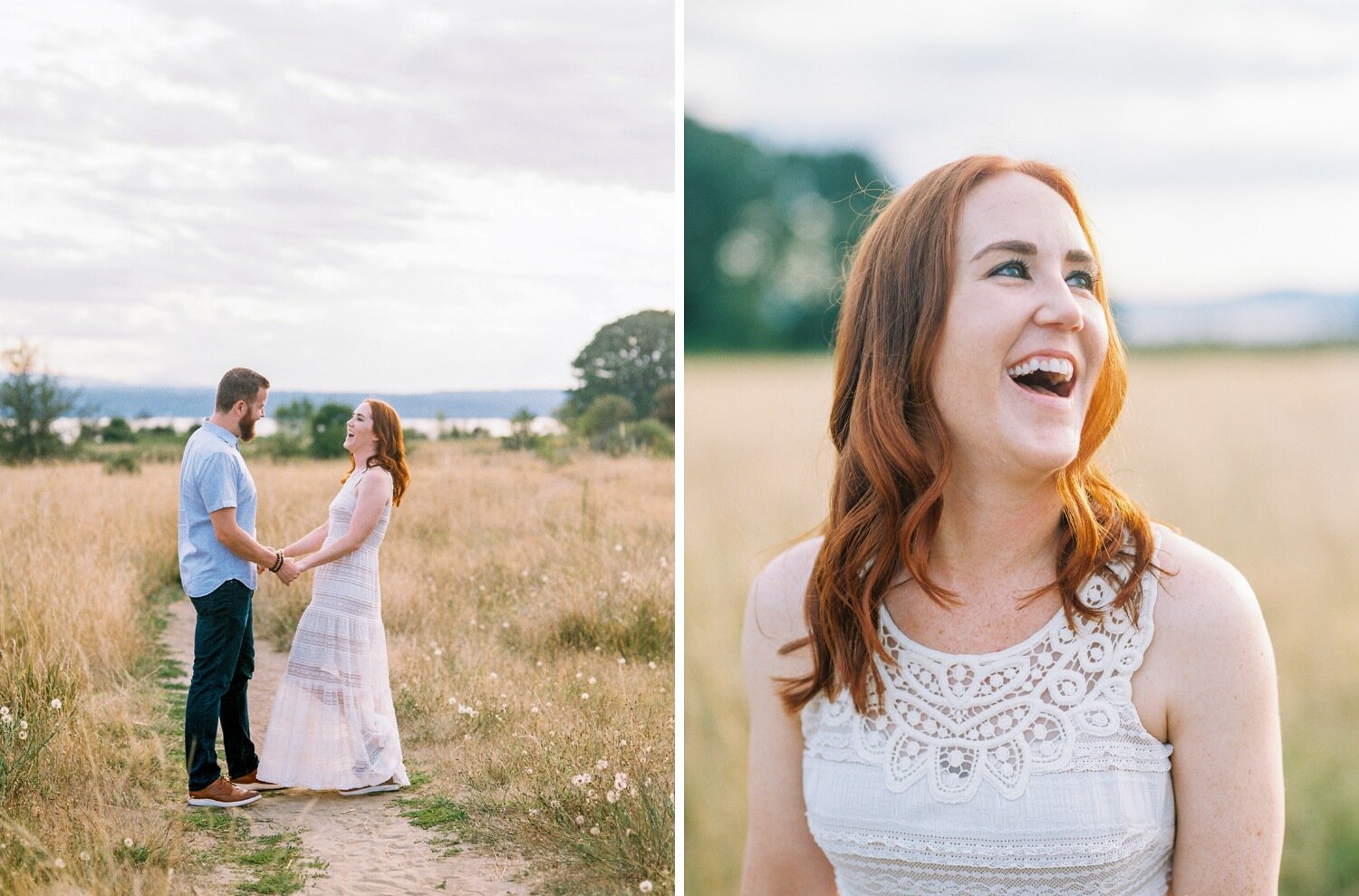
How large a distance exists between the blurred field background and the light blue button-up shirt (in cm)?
4

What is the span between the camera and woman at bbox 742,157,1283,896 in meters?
1.55

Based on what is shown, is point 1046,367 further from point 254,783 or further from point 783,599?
point 254,783

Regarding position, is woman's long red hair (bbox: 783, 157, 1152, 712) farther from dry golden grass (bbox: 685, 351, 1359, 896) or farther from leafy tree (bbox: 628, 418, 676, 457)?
leafy tree (bbox: 628, 418, 676, 457)

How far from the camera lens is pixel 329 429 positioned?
2.84m

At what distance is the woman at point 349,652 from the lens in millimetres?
2818

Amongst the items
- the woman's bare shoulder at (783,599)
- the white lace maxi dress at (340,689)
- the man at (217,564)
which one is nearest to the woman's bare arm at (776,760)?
the woman's bare shoulder at (783,599)

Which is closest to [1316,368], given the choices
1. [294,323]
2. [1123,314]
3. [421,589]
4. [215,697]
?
[1123,314]

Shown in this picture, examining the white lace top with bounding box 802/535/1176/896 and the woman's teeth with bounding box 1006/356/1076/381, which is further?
the woman's teeth with bounding box 1006/356/1076/381

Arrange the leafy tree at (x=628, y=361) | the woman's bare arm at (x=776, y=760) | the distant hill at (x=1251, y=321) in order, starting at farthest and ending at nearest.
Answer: the leafy tree at (x=628, y=361), the distant hill at (x=1251, y=321), the woman's bare arm at (x=776, y=760)

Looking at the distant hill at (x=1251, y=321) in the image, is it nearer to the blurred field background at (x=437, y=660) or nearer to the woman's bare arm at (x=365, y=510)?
the blurred field background at (x=437, y=660)

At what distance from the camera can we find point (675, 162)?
10.4 ft

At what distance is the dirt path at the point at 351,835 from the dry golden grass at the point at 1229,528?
0.65 m

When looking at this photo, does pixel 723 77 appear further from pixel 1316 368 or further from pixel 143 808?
pixel 143 808

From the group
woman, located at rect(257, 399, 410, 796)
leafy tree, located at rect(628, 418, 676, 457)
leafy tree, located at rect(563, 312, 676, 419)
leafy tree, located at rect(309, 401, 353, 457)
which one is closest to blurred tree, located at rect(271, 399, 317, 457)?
leafy tree, located at rect(309, 401, 353, 457)
